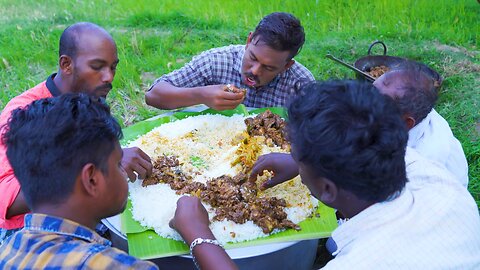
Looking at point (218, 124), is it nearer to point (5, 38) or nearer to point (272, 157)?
point (272, 157)

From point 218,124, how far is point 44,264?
1508 mm

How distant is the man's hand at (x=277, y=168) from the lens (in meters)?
2.10

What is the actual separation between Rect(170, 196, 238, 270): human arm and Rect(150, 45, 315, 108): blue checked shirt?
146 cm

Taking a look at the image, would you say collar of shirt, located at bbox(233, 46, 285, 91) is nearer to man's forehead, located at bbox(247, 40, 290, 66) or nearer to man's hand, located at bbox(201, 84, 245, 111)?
man's forehead, located at bbox(247, 40, 290, 66)

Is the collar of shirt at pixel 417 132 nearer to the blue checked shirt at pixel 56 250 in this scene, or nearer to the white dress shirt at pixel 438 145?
the white dress shirt at pixel 438 145

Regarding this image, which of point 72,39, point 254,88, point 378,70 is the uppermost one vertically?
point 72,39

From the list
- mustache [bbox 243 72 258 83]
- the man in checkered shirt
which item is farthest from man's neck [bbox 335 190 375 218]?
mustache [bbox 243 72 258 83]

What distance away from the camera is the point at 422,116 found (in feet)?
7.37

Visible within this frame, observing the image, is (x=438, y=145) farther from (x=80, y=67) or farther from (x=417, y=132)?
(x=80, y=67)

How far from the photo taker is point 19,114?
1.49 metres

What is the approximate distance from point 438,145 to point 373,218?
38.7 inches

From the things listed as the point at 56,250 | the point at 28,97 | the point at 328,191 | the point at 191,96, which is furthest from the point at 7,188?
the point at 328,191

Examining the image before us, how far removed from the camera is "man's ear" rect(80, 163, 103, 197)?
142 centimetres

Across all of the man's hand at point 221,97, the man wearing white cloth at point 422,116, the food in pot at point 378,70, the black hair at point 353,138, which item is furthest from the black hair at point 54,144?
the food in pot at point 378,70
